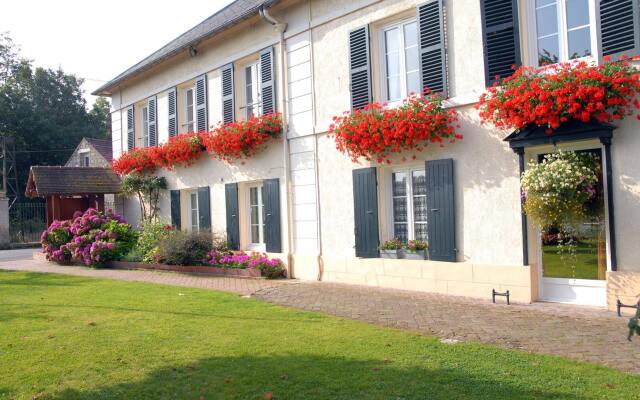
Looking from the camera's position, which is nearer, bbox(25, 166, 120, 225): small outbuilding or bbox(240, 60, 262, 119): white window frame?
bbox(240, 60, 262, 119): white window frame

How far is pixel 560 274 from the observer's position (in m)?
8.02

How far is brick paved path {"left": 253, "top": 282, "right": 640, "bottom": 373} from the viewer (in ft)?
18.6

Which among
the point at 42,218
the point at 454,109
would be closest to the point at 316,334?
the point at 454,109

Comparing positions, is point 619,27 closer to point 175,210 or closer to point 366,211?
point 366,211

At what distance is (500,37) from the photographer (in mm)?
8297

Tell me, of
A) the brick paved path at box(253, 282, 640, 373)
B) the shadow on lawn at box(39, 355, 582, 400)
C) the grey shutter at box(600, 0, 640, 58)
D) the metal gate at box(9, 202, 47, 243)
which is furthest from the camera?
the metal gate at box(9, 202, 47, 243)

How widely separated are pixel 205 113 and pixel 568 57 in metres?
9.60

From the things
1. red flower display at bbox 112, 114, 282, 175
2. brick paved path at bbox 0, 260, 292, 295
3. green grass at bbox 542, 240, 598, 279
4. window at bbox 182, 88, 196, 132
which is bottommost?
brick paved path at bbox 0, 260, 292, 295

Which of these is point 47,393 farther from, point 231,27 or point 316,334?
point 231,27

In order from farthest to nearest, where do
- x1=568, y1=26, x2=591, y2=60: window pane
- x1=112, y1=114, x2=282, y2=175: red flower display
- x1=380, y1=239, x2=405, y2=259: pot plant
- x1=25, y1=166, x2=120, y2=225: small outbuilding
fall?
x1=25, y1=166, x2=120, y2=225: small outbuilding, x1=112, y1=114, x2=282, y2=175: red flower display, x1=380, y1=239, x2=405, y2=259: pot plant, x1=568, y1=26, x2=591, y2=60: window pane

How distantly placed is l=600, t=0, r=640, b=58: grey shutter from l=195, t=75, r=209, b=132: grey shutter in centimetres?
1009

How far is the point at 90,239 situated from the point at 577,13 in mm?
13117

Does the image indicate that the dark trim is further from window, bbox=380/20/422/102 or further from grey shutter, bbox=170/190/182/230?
grey shutter, bbox=170/190/182/230

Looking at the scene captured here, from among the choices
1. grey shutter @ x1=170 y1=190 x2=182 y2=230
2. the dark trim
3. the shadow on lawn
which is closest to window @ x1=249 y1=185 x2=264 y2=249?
grey shutter @ x1=170 y1=190 x2=182 y2=230
